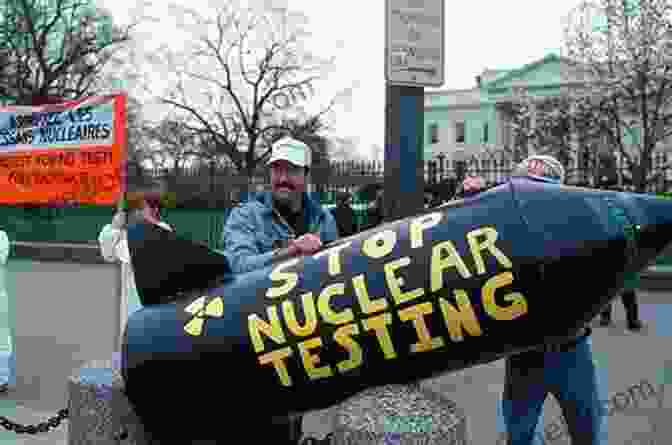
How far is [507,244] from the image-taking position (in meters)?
2.43

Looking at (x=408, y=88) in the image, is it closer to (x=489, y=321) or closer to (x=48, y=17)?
(x=489, y=321)

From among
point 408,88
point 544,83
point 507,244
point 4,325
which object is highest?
point 544,83

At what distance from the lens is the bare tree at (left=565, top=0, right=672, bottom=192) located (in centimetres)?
1775

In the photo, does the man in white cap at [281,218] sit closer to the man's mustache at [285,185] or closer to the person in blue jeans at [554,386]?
the man's mustache at [285,185]

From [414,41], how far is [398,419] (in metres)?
2.74

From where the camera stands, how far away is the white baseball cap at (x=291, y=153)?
11.2ft

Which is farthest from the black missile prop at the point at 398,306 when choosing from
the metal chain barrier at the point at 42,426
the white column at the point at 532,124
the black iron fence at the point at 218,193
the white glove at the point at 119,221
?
the white column at the point at 532,124

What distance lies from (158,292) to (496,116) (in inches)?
2847

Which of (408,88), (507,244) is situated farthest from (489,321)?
(408,88)

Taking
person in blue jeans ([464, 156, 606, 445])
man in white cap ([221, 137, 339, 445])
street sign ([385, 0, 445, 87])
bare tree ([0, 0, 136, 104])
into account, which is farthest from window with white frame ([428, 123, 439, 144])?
man in white cap ([221, 137, 339, 445])

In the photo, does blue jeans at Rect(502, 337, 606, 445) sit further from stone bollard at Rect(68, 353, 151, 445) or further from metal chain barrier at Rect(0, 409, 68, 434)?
metal chain barrier at Rect(0, 409, 68, 434)

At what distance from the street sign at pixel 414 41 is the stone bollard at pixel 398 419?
2452 mm

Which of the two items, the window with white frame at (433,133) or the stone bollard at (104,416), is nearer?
the stone bollard at (104,416)

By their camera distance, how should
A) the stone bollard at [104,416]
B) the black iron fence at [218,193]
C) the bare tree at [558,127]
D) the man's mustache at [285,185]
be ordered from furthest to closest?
the bare tree at [558,127] < the black iron fence at [218,193] < the man's mustache at [285,185] < the stone bollard at [104,416]
